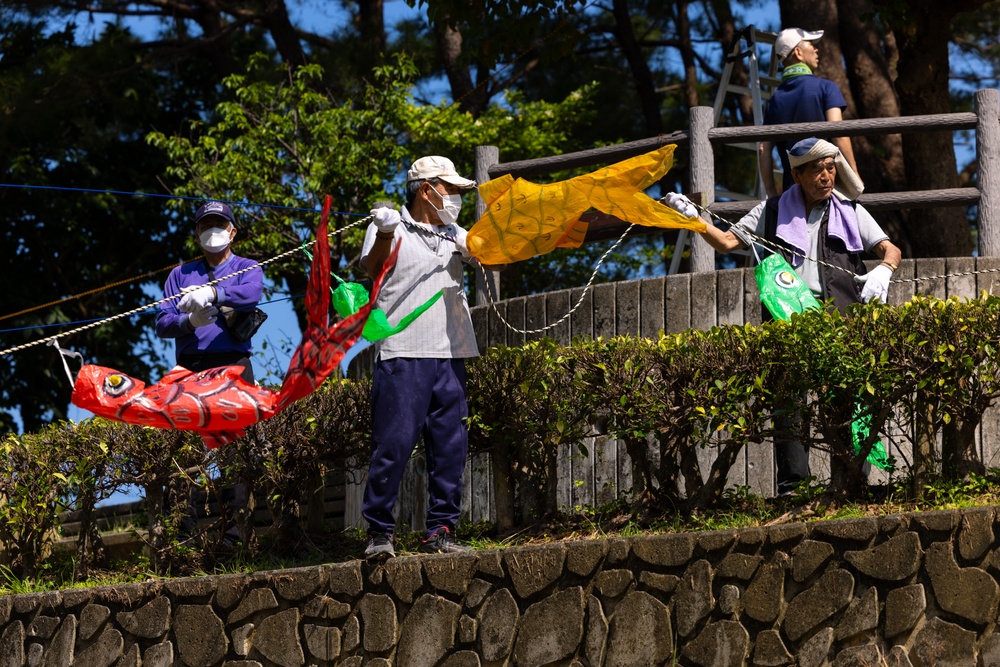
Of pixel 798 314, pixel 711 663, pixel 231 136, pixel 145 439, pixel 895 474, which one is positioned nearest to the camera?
pixel 711 663

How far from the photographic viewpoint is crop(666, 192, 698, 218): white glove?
19.6 feet

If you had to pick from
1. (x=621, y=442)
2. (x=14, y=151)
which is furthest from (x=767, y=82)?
(x=14, y=151)

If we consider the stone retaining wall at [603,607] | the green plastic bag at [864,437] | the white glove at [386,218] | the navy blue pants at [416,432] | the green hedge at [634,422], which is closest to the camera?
the stone retaining wall at [603,607]

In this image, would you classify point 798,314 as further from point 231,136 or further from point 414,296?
A: point 231,136

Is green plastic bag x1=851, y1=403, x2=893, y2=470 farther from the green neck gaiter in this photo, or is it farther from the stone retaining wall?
the green neck gaiter

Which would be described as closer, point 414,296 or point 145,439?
point 414,296

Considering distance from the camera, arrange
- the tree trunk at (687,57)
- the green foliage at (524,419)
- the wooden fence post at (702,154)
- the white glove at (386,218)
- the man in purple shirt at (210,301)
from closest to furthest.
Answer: the white glove at (386,218)
the green foliage at (524,419)
the man in purple shirt at (210,301)
the wooden fence post at (702,154)
the tree trunk at (687,57)

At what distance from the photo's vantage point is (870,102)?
12.1 m

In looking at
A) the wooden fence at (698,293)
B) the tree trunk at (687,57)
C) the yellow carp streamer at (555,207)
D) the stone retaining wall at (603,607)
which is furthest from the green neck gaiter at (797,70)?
the tree trunk at (687,57)

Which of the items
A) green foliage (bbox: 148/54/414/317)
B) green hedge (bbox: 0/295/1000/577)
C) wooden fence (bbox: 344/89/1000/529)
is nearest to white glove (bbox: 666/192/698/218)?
green hedge (bbox: 0/295/1000/577)

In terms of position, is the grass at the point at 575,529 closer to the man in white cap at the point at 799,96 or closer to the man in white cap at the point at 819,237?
the man in white cap at the point at 819,237

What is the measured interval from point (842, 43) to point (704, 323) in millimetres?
6164

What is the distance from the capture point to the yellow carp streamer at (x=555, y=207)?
6145 mm

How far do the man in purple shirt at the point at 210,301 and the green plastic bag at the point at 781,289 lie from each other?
247 centimetres
